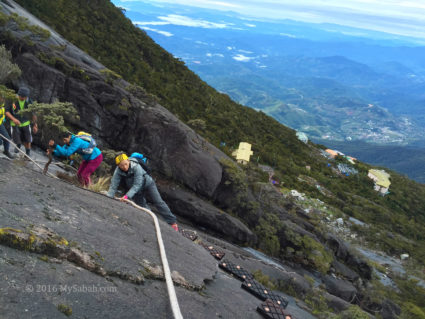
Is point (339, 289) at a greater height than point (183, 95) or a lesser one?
lesser

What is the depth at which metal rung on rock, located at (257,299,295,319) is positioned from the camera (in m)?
5.02

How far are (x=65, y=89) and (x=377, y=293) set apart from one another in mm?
20276

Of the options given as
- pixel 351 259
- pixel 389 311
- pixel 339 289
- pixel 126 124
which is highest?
pixel 126 124

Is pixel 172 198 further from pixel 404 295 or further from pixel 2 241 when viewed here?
pixel 404 295

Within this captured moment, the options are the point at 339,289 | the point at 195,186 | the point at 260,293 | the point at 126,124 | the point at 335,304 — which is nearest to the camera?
the point at 260,293

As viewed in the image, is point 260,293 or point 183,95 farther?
point 183,95

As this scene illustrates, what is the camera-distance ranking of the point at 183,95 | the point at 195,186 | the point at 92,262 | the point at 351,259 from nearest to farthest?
the point at 92,262 < the point at 195,186 < the point at 351,259 < the point at 183,95

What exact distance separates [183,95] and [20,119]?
29869 mm

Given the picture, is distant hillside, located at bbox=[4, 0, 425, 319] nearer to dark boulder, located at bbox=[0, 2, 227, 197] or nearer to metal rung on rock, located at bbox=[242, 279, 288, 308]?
dark boulder, located at bbox=[0, 2, 227, 197]

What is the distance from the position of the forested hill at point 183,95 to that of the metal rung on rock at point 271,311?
17.8 m

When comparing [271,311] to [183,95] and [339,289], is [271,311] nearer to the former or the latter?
[339,289]

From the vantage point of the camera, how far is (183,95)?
37.6m

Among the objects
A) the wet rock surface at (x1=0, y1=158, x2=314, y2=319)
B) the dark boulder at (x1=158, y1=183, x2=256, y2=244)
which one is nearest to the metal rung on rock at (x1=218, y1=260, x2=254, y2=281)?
the wet rock surface at (x1=0, y1=158, x2=314, y2=319)

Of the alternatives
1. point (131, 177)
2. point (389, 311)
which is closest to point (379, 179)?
point (389, 311)
